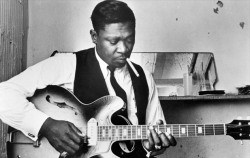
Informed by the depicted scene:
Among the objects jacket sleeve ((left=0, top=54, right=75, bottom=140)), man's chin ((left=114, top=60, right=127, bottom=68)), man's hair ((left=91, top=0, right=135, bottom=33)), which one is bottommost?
jacket sleeve ((left=0, top=54, right=75, bottom=140))

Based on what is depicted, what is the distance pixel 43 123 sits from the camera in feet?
5.39

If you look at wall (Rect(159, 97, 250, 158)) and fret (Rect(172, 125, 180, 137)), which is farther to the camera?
wall (Rect(159, 97, 250, 158))

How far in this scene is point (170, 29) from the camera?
196cm

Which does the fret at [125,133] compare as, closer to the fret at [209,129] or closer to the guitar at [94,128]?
the guitar at [94,128]

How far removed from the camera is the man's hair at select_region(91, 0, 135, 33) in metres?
1.85

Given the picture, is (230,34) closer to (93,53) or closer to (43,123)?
(93,53)

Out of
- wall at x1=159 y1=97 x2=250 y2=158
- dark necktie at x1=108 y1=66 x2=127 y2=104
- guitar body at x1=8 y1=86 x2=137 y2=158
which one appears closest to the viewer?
guitar body at x1=8 y1=86 x2=137 y2=158

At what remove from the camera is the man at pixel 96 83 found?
5.40 ft

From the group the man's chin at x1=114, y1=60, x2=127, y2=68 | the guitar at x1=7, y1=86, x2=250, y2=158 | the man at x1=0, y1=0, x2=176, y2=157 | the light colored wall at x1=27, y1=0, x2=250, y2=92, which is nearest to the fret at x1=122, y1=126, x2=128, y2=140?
the guitar at x1=7, y1=86, x2=250, y2=158

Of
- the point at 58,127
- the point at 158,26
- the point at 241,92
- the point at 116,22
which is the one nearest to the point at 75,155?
the point at 58,127

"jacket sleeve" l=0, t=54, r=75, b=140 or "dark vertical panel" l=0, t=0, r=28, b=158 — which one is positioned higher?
"dark vertical panel" l=0, t=0, r=28, b=158

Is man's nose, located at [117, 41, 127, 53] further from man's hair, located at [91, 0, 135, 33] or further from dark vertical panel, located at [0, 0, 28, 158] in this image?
dark vertical panel, located at [0, 0, 28, 158]

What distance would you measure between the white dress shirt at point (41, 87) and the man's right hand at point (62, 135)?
4 centimetres

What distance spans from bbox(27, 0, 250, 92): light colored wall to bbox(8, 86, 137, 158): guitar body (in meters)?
0.31
